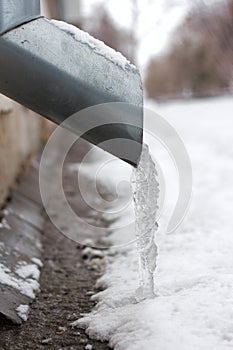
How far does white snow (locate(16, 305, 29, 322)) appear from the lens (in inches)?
83.1

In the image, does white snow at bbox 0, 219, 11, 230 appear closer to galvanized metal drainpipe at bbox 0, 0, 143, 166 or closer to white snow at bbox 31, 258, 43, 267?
white snow at bbox 31, 258, 43, 267

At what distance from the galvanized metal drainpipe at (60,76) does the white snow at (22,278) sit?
2.41 feet

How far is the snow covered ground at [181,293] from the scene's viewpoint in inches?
70.8

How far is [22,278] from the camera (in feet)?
7.95

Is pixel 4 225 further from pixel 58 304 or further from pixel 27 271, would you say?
pixel 58 304

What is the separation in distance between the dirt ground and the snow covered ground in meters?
0.07

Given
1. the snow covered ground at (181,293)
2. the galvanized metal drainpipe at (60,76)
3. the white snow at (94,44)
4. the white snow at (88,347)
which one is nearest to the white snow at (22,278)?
the snow covered ground at (181,293)

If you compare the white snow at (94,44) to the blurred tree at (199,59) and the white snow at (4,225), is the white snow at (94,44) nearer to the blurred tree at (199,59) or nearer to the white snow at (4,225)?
the white snow at (4,225)

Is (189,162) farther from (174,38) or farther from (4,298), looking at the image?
(174,38)

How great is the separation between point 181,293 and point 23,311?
1.96ft

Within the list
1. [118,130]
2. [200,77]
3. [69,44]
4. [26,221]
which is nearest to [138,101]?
[118,130]

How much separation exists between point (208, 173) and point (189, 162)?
738mm

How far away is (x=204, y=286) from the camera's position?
2166 mm

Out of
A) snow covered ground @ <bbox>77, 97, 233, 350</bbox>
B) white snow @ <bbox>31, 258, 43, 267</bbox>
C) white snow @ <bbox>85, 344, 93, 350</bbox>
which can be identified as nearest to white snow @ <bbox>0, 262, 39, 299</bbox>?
white snow @ <bbox>31, 258, 43, 267</bbox>
